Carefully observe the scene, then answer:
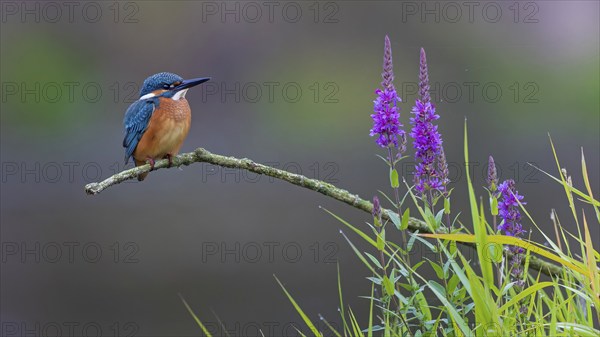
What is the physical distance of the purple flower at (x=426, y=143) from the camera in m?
2.02

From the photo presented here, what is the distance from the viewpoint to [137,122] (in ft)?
11.1

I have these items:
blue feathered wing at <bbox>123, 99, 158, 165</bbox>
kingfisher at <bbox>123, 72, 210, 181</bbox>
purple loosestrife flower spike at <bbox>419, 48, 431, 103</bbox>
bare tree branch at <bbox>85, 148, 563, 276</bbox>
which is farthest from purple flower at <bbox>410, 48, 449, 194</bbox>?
blue feathered wing at <bbox>123, 99, 158, 165</bbox>

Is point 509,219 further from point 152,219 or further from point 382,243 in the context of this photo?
point 152,219

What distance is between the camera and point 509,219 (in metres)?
2.08

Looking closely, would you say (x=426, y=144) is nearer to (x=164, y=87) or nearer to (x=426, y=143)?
(x=426, y=143)

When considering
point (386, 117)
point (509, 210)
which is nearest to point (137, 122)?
point (386, 117)

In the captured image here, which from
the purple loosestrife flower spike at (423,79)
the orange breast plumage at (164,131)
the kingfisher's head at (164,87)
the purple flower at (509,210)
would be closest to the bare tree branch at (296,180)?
the purple flower at (509,210)

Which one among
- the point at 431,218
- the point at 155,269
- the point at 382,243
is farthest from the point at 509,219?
the point at 155,269

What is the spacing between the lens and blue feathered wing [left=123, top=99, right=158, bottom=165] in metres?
3.35

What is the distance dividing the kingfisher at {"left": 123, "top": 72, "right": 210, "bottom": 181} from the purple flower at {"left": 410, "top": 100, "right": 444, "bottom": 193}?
1368mm

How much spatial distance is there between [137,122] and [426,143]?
1632 millimetres

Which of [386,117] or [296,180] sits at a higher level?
[386,117]

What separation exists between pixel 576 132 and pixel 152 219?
172 inches

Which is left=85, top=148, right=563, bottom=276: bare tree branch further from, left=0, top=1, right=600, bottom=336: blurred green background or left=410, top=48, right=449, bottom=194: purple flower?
left=0, top=1, right=600, bottom=336: blurred green background
